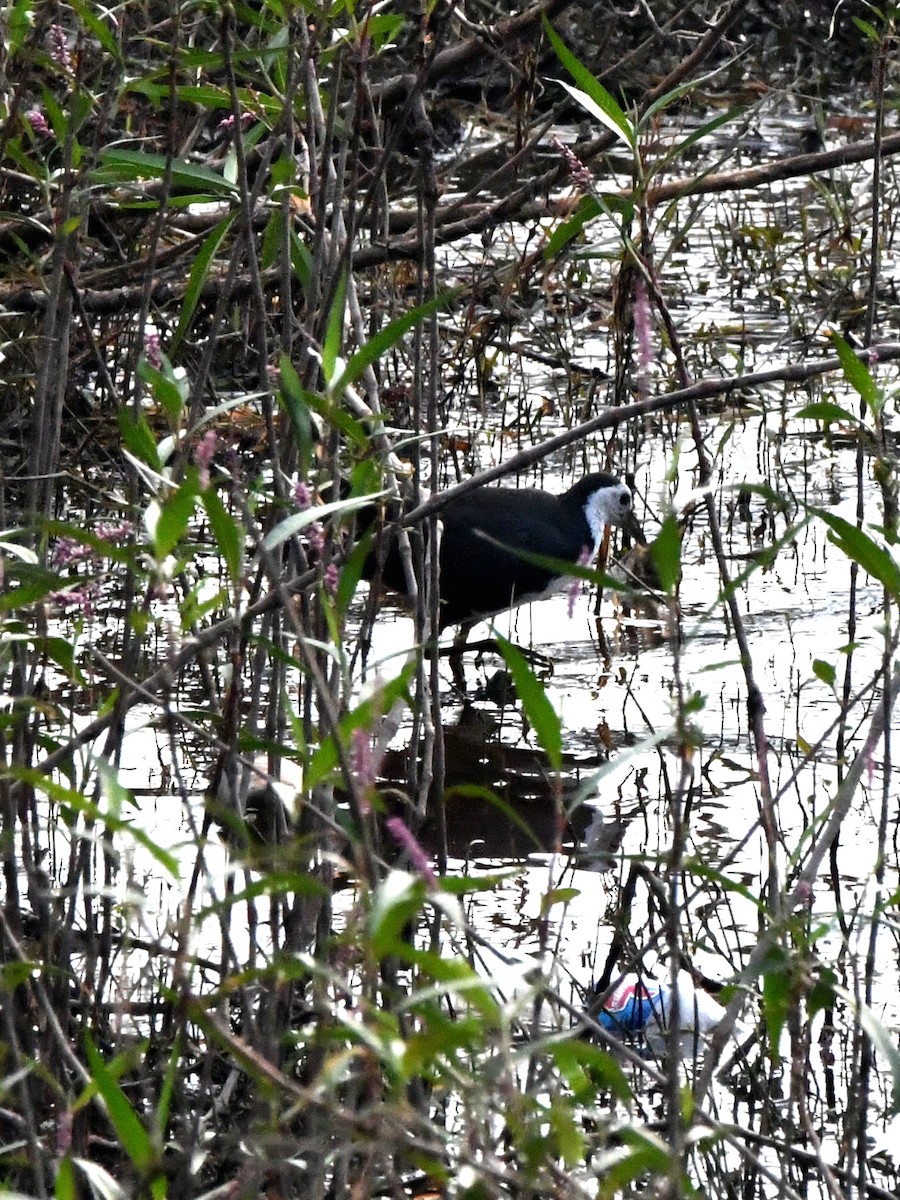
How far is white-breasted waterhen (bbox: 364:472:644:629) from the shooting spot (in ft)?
17.4

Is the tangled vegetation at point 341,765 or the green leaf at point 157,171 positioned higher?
the green leaf at point 157,171

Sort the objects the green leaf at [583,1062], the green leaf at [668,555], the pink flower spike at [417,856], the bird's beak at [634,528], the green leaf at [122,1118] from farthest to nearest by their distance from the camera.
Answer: the bird's beak at [634,528]
the green leaf at [668,555]
the green leaf at [122,1118]
the green leaf at [583,1062]
the pink flower spike at [417,856]

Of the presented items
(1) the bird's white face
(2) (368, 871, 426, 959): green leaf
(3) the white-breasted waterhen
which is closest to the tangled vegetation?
(2) (368, 871, 426, 959): green leaf

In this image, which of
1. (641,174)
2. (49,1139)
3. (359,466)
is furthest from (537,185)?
(49,1139)

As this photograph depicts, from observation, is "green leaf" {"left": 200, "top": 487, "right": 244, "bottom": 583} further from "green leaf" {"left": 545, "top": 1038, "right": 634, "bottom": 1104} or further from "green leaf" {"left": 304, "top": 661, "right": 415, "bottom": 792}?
"green leaf" {"left": 545, "top": 1038, "right": 634, "bottom": 1104}

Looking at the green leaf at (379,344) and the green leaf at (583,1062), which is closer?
the green leaf at (583,1062)

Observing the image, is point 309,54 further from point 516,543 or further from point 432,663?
point 516,543

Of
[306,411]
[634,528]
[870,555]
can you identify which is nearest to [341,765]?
[306,411]

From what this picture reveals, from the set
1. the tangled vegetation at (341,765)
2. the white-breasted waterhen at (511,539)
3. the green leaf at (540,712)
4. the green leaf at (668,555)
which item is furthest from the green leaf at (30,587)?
the white-breasted waterhen at (511,539)

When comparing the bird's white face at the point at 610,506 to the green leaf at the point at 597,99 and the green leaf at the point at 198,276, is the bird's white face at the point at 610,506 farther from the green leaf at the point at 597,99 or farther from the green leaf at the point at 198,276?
the green leaf at the point at 597,99

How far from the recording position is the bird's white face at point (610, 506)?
5742 mm

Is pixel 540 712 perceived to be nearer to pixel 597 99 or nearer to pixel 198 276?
pixel 597 99

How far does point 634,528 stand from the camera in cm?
596

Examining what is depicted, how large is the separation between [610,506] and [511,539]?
17.4 inches
